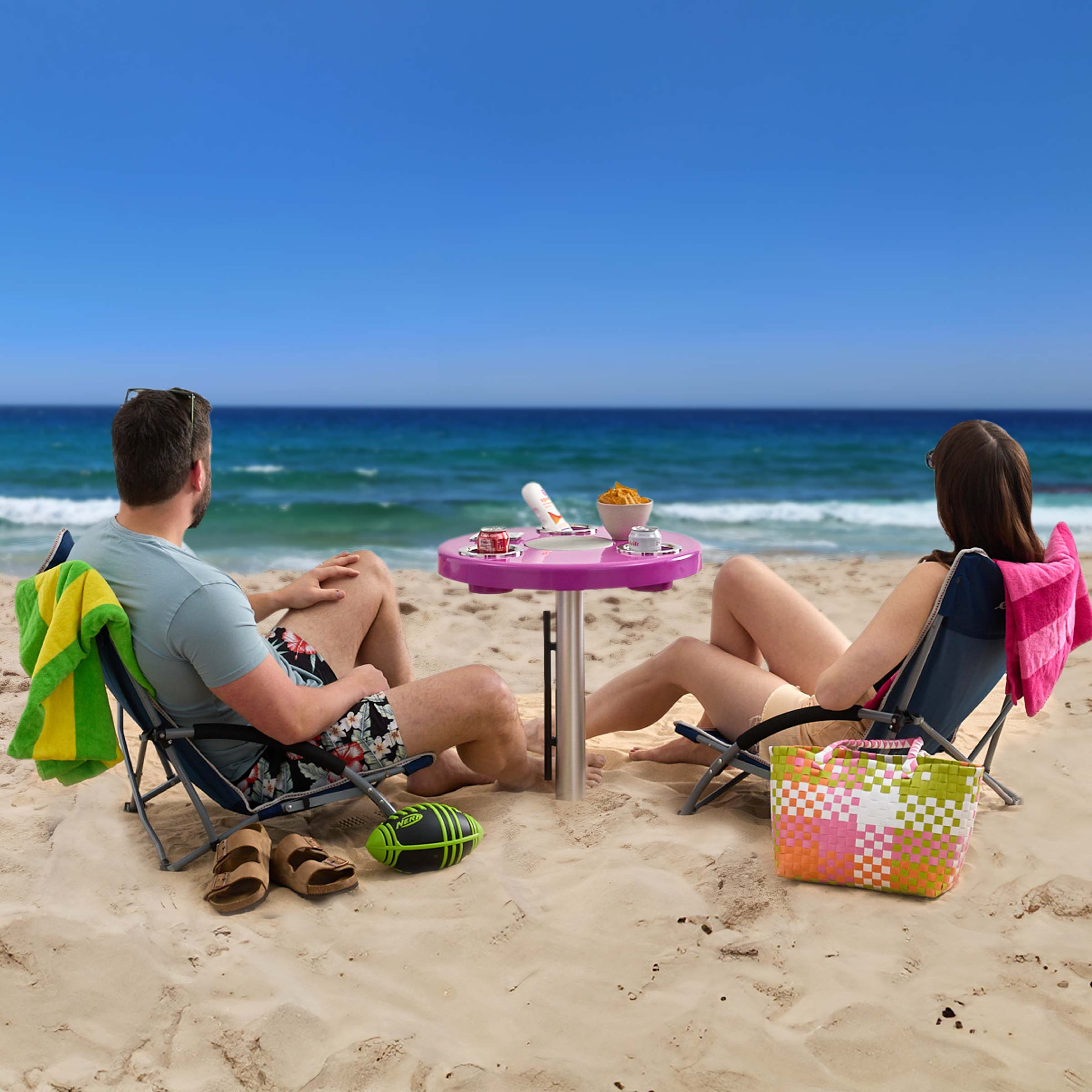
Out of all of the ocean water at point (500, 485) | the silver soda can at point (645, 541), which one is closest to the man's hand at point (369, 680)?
the silver soda can at point (645, 541)

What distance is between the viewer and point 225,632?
2.01m

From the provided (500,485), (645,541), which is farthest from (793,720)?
(500,485)

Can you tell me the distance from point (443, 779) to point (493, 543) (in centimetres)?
81

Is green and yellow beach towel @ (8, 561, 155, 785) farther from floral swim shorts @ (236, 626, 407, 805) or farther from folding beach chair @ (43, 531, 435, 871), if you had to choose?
floral swim shorts @ (236, 626, 407, 805)

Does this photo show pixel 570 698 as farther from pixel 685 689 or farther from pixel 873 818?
pixel 873 818

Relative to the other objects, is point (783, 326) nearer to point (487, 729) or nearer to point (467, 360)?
point (467, 360)

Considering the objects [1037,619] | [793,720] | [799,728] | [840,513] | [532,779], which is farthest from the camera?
[840,513]

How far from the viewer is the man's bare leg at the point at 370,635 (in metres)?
2.67

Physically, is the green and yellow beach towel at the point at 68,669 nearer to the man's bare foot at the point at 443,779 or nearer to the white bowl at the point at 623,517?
the man's bare foot at the point at 443,779

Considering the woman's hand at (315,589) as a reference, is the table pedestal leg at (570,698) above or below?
below

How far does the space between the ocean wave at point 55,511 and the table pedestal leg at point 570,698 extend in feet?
38.4

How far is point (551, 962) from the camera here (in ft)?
→ 6.26

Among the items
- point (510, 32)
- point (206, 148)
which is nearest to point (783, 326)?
point (510, 32)

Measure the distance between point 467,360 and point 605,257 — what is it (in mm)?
7107
